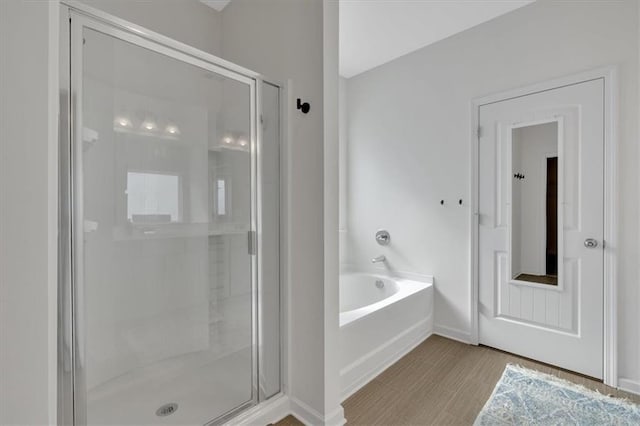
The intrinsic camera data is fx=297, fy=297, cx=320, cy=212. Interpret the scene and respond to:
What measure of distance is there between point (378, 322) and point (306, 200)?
3.53 ft

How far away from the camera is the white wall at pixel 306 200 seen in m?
1.55

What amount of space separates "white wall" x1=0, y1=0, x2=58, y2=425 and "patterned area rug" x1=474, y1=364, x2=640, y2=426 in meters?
1.89

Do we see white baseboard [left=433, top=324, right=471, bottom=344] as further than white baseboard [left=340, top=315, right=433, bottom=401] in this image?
Yes

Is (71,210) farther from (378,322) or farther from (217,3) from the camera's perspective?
(217,3)

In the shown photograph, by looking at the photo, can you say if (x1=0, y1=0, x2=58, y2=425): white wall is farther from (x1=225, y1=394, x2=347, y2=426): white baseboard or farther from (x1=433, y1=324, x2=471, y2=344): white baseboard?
(x1=433, y1=324, x2=471, y2=344): white baseboard

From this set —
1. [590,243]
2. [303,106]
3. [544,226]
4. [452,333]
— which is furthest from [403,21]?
[452,333]

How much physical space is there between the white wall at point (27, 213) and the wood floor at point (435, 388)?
1217 mm

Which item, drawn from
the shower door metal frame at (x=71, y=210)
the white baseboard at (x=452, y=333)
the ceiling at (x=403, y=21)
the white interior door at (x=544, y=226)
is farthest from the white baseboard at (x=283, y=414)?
the ceiling at (x=403, y=21)

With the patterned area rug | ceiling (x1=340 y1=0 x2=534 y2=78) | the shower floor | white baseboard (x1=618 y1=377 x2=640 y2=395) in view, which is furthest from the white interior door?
the shower floor

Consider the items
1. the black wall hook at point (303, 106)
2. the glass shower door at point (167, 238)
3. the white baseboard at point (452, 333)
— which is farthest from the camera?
the white baseboard at point (452, 333)

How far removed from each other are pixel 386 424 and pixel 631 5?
286 centimetres

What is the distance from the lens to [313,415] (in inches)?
61.8

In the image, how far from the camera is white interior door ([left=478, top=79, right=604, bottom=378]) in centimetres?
197

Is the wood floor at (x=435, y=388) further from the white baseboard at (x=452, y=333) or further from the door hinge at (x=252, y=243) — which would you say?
the door hinge at (x=252, y=243)
